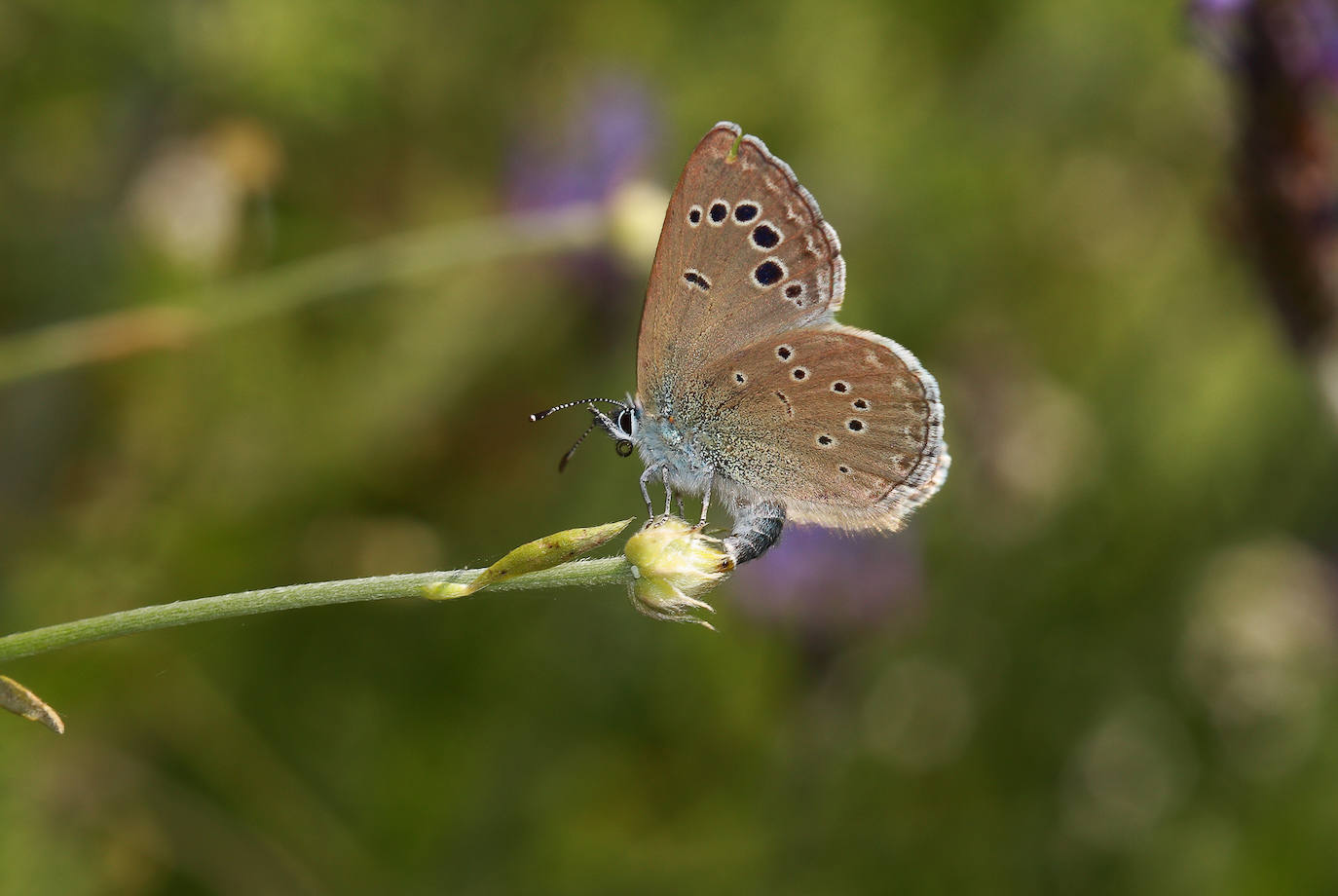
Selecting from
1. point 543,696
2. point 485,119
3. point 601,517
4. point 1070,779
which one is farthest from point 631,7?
point 1070,779

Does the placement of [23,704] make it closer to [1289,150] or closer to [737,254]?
[737,254]

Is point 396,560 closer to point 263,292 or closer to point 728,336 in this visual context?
point 263,292

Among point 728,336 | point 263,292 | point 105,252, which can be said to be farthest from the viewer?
point 105,252

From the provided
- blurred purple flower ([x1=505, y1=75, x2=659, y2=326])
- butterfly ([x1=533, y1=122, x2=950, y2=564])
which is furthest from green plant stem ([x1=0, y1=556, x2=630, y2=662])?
blurred purple flower ([x1=505, y1=75, x2=659, y2=326])

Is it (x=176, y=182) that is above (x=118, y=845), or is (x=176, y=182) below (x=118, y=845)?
above

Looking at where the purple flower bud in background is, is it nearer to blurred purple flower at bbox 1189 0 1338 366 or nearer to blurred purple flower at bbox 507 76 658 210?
blurred purple flower at bbox 1189 0 1338 366

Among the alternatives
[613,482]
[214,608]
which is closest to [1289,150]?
[613,482]

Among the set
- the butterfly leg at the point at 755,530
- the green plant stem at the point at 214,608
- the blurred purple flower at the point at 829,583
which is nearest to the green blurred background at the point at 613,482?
the blurred purple flower at the point at 829,583
